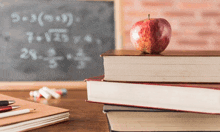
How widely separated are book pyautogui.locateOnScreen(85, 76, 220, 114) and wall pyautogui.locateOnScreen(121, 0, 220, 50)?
72cm

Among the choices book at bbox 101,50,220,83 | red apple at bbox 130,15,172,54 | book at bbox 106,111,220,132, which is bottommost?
book at bbox 106,111,220,132

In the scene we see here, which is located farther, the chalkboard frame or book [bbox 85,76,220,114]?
the chalkboard frame

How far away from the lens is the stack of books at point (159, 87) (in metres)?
0.50

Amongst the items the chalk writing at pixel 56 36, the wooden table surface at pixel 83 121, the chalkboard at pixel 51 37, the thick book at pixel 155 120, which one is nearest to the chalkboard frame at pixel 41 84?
the chalkboard at pixel 51 37

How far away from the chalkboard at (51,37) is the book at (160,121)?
743mm

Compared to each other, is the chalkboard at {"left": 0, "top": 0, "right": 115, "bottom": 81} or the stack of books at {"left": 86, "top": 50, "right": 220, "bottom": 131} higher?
the chalkboard at {"left": 0, "top": 0, "right": 115, "bottom": 81}

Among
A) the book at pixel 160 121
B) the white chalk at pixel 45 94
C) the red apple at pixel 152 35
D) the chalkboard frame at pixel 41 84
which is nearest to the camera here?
the book at pixel 160 121

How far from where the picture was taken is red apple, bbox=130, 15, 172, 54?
1.96 feet

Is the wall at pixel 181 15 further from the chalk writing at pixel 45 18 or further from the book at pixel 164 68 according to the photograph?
the book at pixel 164 68

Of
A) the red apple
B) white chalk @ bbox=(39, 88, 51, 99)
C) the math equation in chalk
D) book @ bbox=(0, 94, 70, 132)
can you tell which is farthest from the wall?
book @ bbox=(0, 94, 70, 132)

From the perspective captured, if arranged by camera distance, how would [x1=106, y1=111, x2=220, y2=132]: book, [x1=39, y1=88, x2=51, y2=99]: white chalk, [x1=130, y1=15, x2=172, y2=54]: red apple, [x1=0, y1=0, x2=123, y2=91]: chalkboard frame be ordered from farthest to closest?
[x1=0, y1=0, x2=123, y2=91]: chalkboard frame < [x1=39, y1=88, x2=51, y2=99]: white chalk < [x1=130, y1=15, x2=172, y2=54]: red apple < [x1=106, y1=111, x2=220, y2=132]: book

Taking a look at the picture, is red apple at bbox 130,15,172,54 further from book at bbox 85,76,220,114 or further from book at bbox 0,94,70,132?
book at bbox 0,94,70,132

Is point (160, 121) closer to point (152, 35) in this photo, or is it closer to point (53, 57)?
point (152, 35)

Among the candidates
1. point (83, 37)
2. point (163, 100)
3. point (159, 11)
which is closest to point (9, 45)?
point (83, 37)
